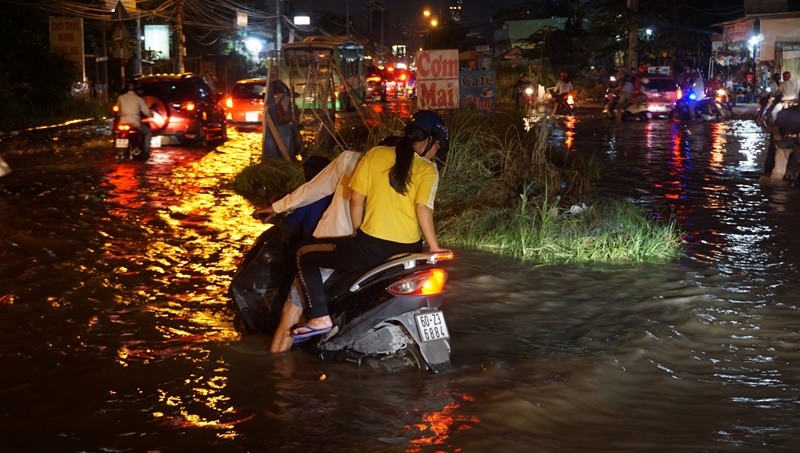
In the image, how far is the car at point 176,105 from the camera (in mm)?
22547

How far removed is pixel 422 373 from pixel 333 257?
0.94 meters

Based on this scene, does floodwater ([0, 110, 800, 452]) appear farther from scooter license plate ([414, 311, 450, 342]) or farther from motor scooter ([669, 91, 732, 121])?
motor scooter ([669, 91, 732, 121])

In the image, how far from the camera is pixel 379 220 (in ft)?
21.0

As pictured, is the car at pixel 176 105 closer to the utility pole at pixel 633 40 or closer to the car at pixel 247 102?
the car at pixel 247 102

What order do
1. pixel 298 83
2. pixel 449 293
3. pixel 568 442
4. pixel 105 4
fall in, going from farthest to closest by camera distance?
1. pixel 105 4
2. pixel 298 83
3. pixel 449 293
4. pixel 568 442

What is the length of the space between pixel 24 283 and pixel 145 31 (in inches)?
1654

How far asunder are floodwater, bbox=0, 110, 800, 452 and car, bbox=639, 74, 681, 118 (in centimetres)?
2204

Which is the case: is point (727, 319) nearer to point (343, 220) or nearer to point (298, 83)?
point (343, 220)

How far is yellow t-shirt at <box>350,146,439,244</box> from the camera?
20.9 feet

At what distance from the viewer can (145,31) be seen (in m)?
48.8

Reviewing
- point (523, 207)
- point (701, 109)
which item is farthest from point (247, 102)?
point (523, 207)

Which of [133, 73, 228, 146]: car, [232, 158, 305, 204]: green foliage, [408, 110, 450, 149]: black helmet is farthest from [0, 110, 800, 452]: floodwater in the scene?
[133, 73, 228, 146]: car

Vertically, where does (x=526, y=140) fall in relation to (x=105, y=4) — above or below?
below

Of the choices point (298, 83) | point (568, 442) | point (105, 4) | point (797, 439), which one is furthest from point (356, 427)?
point (105, 4)
